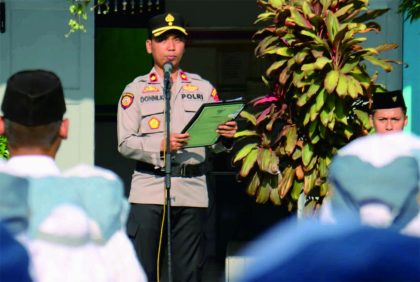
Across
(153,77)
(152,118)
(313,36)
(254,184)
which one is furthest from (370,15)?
(152,118)

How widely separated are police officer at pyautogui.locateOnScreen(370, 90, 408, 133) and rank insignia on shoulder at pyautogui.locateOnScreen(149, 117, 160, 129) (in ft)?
4.29

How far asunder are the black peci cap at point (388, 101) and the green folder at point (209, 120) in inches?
40.3

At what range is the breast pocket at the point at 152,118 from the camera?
589 centimetres

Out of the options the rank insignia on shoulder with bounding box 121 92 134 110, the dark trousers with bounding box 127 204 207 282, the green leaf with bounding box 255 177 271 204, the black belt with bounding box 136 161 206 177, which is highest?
the rank insignia on shoulder with bounding box 121 92 134 110

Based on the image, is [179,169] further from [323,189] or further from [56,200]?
[56,200]

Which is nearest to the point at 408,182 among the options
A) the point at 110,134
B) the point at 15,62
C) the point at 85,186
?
the point at 85,186

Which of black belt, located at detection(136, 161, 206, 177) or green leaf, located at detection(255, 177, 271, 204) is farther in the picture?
green leaf, located at detection(255, 177, 271, 204)

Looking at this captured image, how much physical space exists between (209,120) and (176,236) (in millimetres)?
711

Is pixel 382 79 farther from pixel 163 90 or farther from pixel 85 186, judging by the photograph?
pixel 85 186

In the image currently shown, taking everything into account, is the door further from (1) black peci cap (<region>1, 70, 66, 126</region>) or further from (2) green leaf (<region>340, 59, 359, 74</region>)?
(1) black peci cap (<region>1, 70, 66, 126</region>)

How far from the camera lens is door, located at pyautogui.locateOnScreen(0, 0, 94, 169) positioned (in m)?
8.34

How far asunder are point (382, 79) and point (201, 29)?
3.40 m

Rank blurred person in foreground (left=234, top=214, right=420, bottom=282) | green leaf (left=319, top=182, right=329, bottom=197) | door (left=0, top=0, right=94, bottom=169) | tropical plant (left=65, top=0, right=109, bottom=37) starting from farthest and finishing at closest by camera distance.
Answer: door (left=0, top=0, right=94, bottom=169), tropical plant (left=65, top=0, right=109, bottom=37), green leaf (left=319, top=182, right=329, bottom=197), blurred person in foreground (left=234, top=214, right=420, bottom=282)

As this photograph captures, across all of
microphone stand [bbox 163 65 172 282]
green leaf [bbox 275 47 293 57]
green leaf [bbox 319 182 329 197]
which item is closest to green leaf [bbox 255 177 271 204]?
green leaf [bbox 319 182 329 197]
